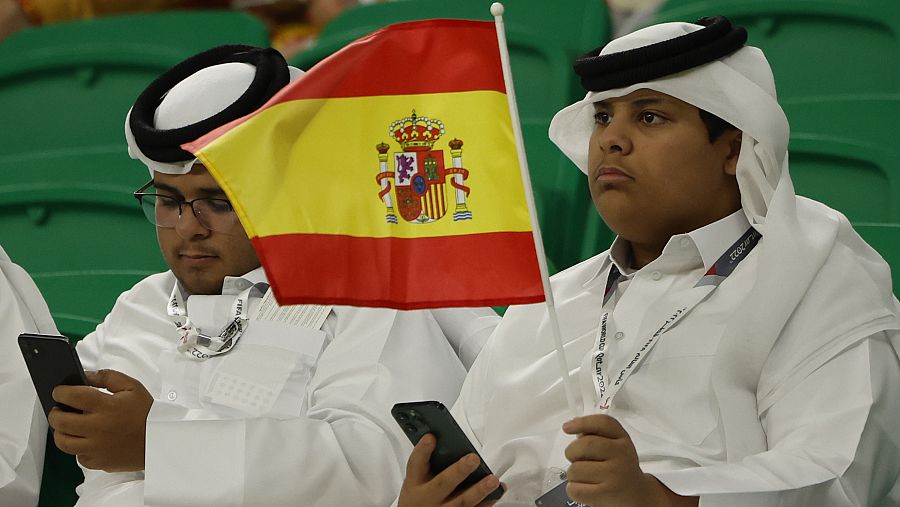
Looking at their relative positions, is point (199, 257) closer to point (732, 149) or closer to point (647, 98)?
point (647, 98)

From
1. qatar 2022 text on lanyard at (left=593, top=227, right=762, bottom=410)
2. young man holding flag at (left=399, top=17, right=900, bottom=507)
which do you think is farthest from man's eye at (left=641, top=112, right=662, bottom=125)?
qatar 2022 text on lanyard at (left=593, top=227, right=762, bottom=410)

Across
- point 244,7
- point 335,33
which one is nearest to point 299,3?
point 244,7

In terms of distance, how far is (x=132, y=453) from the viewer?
225 centimetres

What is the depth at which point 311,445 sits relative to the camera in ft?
7.28

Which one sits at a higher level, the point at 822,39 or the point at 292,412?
the point at 822,39

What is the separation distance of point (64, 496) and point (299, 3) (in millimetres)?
2539

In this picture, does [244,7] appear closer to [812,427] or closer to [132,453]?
[132,453]

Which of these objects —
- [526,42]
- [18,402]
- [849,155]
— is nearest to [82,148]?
[526,42]

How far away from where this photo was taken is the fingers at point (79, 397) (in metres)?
2.15

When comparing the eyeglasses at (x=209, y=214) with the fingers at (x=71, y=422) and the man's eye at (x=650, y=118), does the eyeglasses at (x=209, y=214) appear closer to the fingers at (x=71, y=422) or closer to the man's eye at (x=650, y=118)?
the fingers at (x=71, y=422)

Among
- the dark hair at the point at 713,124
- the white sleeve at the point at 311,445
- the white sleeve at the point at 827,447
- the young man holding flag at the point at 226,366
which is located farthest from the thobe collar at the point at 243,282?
the white sleeve at the point at 827,447

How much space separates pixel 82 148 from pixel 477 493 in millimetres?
2754

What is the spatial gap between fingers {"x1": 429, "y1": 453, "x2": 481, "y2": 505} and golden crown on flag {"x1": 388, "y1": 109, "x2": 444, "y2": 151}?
458mm

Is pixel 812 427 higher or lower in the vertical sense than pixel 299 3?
lower
